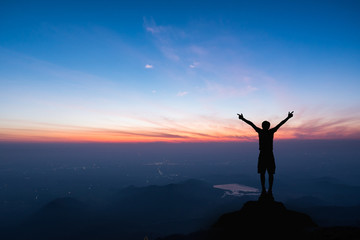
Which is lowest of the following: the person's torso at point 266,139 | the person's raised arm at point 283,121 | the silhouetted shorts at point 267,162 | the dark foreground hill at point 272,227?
the dark foreground hill at point 272,227

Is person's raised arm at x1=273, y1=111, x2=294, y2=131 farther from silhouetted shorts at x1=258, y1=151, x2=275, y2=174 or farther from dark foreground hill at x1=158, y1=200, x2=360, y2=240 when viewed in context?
dark foreground hill at x1=158, y1=200, x2=360, y2=240

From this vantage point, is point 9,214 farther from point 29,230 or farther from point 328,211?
point 328,211

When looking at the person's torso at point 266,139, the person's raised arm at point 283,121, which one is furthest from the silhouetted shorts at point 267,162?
the person's raised arm at point 283,121

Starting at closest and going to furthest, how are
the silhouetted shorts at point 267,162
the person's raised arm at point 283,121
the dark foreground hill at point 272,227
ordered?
1. the dark foreground hill at point 272,227
2. the person's raised arm at point 283,121
3. the silhouetted shorts at point 267,162

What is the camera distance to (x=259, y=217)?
1059 cm

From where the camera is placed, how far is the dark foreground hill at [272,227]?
9.07 m

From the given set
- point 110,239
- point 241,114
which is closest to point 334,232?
point 241,114

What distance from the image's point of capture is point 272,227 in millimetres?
9977

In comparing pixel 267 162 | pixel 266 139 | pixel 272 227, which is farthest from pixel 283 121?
pixel 272 227

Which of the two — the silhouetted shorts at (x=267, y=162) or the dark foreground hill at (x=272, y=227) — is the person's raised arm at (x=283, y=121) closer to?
the silhouetted shorts at (x=267, y=162)

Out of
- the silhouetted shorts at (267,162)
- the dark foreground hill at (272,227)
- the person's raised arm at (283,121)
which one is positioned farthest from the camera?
the silhouetted shorts at (267,162)

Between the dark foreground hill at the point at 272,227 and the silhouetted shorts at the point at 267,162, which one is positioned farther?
the silhouetted shorts at the point at 267,162

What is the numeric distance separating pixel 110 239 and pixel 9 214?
5638 inches

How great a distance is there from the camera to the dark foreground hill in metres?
9.07
